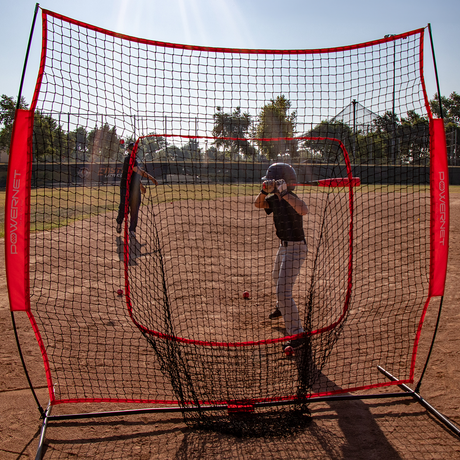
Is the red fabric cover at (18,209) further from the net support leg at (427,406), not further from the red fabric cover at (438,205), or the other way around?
the net support leg at (427,406)

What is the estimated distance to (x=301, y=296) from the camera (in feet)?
18.3

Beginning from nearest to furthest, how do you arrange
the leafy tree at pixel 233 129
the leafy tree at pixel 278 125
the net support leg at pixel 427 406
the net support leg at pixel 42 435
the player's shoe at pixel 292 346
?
the net support leg at pixel 42 435 < the net support leg at pixel 427 406 < the leafy tree at pixel 278 125 < the player's shoe at pixel 292 346 < the leafy tree at pixel 233 129

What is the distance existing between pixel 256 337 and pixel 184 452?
1.88 metres

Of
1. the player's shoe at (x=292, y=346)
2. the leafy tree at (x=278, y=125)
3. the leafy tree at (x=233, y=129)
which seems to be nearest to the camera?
→ the leafy tree at (x=278, y=125)

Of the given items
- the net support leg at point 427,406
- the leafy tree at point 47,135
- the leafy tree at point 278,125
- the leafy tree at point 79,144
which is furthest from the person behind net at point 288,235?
the leafy tree at point 47,135

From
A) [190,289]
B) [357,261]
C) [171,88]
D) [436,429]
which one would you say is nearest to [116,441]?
[436,429]

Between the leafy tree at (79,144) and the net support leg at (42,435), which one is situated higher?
the leafy tree at (79,144)

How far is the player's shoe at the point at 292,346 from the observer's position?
382 cm

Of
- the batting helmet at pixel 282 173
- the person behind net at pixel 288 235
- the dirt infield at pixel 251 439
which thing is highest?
the batting helmet at pixel 282 173

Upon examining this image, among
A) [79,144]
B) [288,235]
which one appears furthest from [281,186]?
[79,144]

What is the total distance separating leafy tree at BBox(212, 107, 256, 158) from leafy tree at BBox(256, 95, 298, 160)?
0.60 ft

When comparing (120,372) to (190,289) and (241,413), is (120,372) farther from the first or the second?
(190,289)

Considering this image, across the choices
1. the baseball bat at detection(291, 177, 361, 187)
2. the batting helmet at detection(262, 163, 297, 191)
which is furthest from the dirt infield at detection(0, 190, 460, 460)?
the batting helmet at detection(262, 163, 297, 191)

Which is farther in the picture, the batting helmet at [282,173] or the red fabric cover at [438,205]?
the batting helmet at [282,173]
